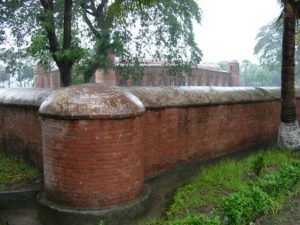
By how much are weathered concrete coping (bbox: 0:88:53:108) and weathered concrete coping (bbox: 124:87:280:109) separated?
163 cm

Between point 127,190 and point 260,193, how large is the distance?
201 centimetres

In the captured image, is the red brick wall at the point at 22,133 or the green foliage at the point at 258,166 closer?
the red brick wall at the point at 22,133

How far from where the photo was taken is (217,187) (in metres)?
6.79

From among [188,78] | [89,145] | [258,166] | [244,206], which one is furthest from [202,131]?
[188,78]

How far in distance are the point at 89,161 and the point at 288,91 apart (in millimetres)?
6220

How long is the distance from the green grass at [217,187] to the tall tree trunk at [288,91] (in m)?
0.63

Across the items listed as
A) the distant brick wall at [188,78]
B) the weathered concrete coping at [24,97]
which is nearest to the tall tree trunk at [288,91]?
the weathered concrete coping at [24,97]

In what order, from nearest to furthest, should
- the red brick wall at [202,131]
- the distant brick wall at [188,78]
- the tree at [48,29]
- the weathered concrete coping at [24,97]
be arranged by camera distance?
1. the weathered concrete coping at [24,97]
2. the red brick wall at [202,131]
3. the tree at [48,29]
4. the distant brick wall at [188,78]

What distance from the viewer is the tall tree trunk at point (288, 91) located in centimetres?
917

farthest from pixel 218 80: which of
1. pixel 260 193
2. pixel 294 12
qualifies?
pixel 260 193

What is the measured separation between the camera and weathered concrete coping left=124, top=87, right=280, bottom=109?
669 centimetres

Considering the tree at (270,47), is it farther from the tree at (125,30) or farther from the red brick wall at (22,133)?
the red brick wall at (22,133)

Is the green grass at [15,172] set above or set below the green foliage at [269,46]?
below

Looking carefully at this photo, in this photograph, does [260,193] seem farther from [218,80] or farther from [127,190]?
[218,80]
